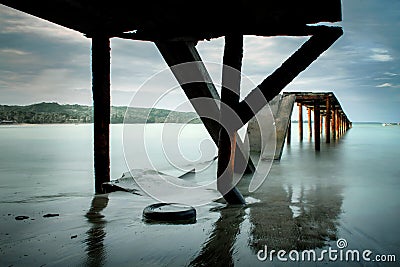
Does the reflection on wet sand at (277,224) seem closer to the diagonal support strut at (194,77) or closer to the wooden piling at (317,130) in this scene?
the diagonal support strut at (194,77)

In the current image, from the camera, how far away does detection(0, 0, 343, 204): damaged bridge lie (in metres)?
3.12

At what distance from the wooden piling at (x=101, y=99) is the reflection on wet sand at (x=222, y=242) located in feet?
5.71

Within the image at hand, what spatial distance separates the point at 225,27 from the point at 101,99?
1801 millimetres

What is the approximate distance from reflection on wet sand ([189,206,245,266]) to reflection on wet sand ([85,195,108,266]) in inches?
23.3

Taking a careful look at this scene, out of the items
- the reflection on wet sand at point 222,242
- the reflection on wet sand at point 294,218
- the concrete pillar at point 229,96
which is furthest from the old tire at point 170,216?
the concrete pillar at point 229,96

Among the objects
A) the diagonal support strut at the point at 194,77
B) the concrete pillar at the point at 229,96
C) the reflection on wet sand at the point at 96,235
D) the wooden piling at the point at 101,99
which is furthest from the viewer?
the wooden piling at the point at 101,99

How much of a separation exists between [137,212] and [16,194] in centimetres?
216

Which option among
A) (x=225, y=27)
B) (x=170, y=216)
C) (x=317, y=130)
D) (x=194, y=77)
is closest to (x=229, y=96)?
(x=225, y=27)

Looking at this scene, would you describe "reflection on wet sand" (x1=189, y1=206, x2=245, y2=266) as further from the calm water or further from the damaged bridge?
the damaged bridge

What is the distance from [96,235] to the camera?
2619 millimetres

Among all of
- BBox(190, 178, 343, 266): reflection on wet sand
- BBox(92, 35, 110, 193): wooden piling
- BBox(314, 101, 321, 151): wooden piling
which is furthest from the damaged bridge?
BBox(314, 101, 321, 151): wooden piling

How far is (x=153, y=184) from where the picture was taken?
4930 mm

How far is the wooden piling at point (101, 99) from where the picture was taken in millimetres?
4258

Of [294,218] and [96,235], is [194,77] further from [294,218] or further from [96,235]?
[96,235]
